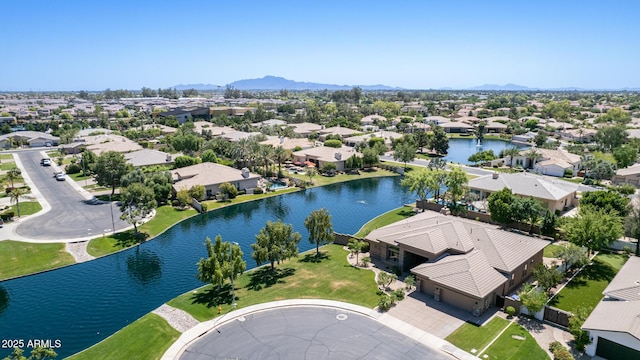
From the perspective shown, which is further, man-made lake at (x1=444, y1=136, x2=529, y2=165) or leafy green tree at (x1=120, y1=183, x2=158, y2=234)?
man-made lake at (x1=444, y1=136, x2=529, y2=165)

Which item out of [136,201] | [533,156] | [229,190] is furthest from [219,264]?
[533,156]

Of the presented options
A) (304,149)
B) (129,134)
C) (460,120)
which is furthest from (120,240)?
(460,120)

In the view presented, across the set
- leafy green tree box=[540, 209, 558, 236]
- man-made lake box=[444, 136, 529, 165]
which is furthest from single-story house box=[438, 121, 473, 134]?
leafy green tree box=[540, 209, 558, 236]

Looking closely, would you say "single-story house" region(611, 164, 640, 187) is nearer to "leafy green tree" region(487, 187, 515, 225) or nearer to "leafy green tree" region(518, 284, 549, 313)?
"leafy green tree" region(487, 187, 515, 225)

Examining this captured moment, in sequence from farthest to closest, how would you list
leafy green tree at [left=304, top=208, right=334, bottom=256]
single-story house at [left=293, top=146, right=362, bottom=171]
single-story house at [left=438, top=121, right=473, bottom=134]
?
→ 1. single-story house at [left=438, top=121, right=473, bottom=134]
2. single-story house at [left=293, top=146, right=362, bottom=171]
3. leafy green tree at [left=304, top=208, right=334, bottom=256]

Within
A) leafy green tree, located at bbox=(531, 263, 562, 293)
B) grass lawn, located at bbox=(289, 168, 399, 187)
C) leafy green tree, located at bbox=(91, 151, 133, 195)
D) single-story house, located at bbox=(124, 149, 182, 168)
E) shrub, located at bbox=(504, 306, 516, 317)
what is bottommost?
shrub, located at bbox=(504, 306, 516, 317)

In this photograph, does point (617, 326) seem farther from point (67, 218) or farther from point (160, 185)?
point (67, 218)
